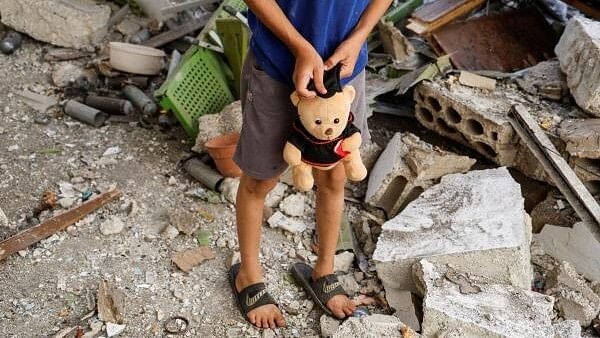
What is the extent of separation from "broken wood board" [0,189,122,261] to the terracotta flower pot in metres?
0.55

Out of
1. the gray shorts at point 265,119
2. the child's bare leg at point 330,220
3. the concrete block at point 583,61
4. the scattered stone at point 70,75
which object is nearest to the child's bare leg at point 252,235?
the gray shorts at point 265,119

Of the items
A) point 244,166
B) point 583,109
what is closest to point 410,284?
point 244,166

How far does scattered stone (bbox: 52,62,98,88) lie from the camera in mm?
4340

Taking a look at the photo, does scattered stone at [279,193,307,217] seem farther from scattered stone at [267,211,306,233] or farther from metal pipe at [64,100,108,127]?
metal pipe at [64,100,108,127]

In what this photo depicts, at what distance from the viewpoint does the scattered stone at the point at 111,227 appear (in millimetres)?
3299

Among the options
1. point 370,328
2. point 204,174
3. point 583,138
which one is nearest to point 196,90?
point 204,174

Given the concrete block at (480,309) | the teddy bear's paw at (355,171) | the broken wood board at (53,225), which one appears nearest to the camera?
the teddy bear's paw at (355,171)

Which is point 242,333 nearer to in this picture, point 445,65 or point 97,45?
point 445,65

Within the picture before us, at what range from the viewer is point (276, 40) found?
88.8 inches

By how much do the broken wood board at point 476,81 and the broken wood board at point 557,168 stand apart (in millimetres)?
283

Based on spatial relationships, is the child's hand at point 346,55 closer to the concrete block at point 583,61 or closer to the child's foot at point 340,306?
the child's foot at point 340,306

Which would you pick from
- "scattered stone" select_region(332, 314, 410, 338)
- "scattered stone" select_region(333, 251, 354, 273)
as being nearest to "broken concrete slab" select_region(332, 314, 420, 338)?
"scattered stone" select_region(332, 314, 410, 338)

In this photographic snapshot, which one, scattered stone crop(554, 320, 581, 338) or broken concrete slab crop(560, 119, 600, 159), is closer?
scattered stone crop(554, 320, 581, 338)

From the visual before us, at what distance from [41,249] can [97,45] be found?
76.0 inches
